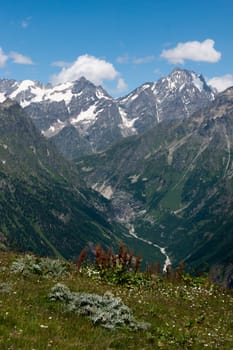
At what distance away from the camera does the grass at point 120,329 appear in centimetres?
1600

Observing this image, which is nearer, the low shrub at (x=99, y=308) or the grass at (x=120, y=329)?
the grass at (x=120, y=329)

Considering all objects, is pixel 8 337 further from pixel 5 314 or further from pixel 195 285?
pixel 195 285

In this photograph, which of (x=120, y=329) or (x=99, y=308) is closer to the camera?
(x=120, y=329)

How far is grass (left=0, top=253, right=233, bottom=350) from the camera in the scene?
52.5 ft

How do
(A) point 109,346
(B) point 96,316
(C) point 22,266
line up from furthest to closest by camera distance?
(C) point 22,266 < (B) point 96,316 < (A) point 109,346

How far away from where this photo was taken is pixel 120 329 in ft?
60.5

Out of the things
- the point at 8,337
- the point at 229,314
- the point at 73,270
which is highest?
the point at 73,270

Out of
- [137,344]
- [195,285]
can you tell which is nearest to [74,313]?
[137,344]

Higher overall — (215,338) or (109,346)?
(215,338)

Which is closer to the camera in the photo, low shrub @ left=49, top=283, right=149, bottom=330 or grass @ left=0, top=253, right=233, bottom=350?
grass @ left=0, top=253, right=233, bottom=350

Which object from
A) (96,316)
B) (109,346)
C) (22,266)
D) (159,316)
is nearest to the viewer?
(109,346)

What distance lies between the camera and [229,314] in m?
24.1

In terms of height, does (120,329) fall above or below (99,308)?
below

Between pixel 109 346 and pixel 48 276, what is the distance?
451 inches
